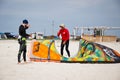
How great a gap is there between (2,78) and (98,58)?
4511 mm

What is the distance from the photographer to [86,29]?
71812 mm

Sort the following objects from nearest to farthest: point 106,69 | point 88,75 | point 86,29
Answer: point 88,75 → point 106,69 → point 86,29

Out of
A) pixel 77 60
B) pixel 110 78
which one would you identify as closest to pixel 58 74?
pixel 110 78

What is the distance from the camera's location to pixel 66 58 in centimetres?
1077

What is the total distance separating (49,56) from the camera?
35.6 feet

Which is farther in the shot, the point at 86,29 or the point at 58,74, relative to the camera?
the point at 86,29

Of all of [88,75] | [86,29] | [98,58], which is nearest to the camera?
[88,75]

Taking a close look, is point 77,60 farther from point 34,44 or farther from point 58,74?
point 58,74

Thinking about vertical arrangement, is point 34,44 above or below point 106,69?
above

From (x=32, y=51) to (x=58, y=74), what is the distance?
3184mm

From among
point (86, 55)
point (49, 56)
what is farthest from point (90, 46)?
point (49, 56)

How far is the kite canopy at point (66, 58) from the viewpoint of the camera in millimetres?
10625

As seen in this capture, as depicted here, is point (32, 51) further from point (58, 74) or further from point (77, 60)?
point (58, 74)

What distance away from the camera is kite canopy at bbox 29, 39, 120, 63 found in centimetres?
1062
